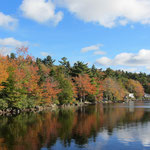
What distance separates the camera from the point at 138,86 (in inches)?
4813

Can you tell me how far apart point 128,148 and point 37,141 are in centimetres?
829

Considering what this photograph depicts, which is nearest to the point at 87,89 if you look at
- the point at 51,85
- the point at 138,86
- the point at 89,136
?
the point at 51,85

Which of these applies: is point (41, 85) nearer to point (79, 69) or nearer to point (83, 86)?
point (83, 86)

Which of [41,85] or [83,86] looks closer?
[41,85]

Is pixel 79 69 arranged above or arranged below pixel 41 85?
above

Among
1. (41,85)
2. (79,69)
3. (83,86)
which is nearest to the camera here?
(41,85)

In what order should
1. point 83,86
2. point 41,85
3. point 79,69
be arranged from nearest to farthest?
point 41,85
point 83,86
point 79,69

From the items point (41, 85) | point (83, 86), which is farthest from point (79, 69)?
point (41, 85)

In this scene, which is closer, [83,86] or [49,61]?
[83,86]

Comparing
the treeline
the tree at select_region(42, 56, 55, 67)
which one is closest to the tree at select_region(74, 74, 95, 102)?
the treeline

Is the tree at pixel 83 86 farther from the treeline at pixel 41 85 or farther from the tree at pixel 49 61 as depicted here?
the tree at pixel 49 61

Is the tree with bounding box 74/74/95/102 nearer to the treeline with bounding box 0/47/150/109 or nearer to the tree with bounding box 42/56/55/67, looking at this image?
the treeline with bounding box 0/47/150/109

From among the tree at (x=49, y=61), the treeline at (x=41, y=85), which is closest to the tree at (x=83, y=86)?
the treeline at (x=41, y=85)

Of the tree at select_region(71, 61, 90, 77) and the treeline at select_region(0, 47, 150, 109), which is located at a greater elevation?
the tree at select_region(71, 61, 90, 77)
